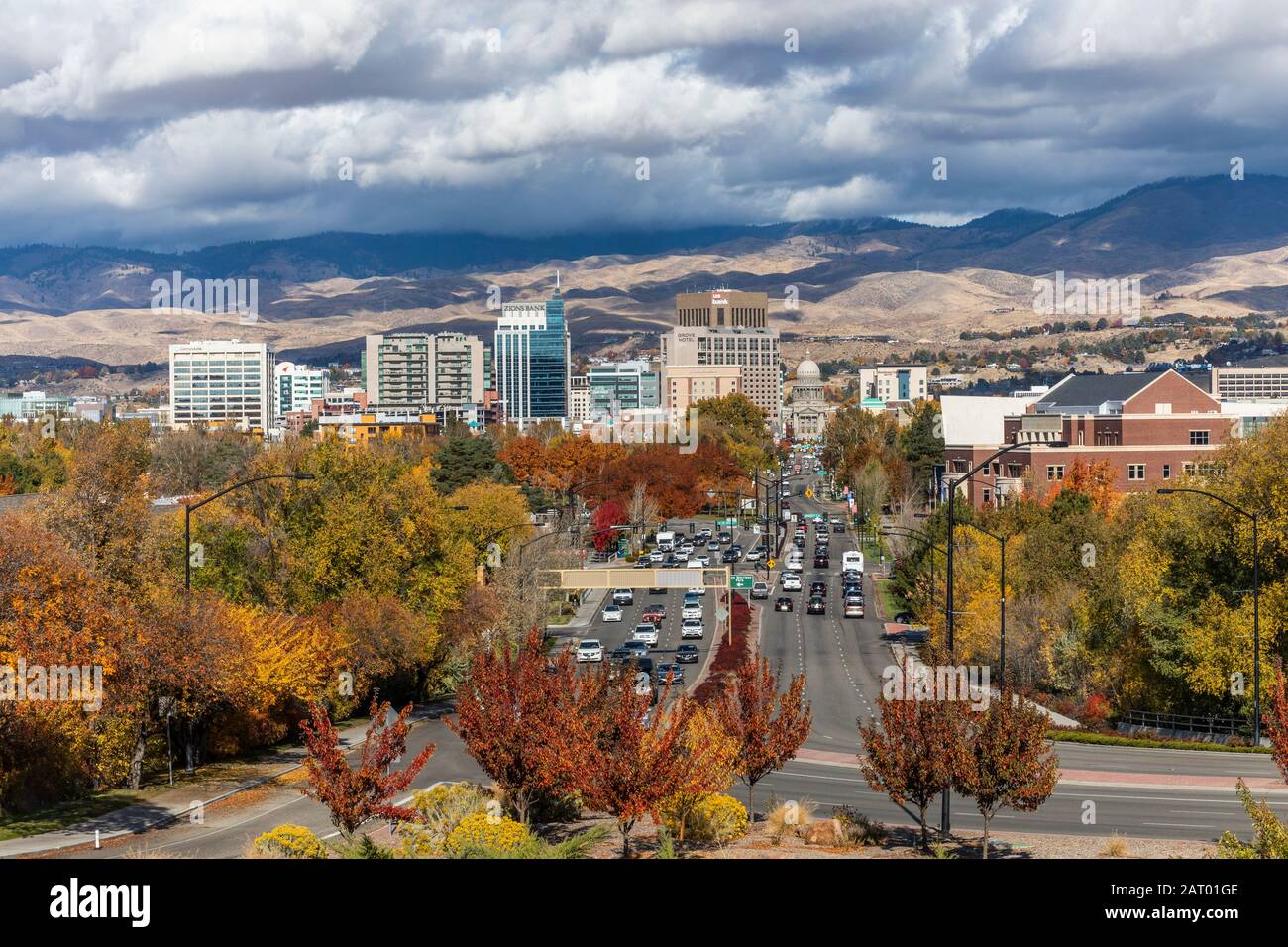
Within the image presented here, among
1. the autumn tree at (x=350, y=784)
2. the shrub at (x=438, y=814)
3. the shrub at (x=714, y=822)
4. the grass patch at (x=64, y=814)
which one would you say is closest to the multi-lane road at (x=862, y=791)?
the grass patch at (x=64, y=814)

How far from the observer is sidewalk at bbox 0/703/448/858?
1182 inches

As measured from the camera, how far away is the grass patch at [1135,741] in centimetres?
4350

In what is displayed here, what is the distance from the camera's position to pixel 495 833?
77.8ft

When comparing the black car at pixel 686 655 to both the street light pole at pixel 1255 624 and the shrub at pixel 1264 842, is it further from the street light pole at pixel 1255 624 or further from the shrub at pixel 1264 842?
the shrub at pixel 1264 842

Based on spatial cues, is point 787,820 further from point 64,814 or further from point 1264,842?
point 64,814

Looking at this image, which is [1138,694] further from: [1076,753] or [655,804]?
[655,804]

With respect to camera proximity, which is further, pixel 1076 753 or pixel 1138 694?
pixel 1138 694

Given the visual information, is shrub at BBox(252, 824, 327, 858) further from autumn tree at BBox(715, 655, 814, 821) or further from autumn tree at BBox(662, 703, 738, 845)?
autumn tree at BBox(715, 655, 814, 821)

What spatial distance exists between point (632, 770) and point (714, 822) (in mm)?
3664

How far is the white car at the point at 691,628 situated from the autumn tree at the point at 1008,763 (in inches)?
1883

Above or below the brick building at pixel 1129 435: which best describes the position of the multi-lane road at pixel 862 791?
below
